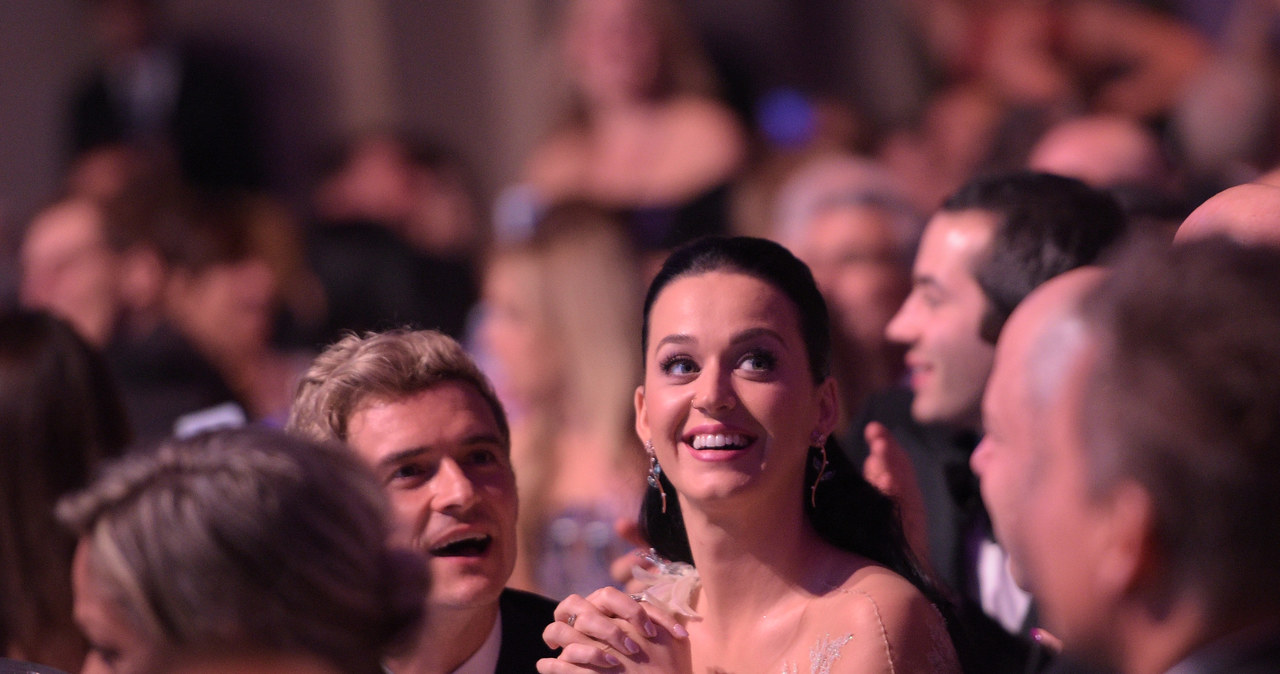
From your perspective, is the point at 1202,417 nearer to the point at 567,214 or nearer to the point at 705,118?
the point at 567,214

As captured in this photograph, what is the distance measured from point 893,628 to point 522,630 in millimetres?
712

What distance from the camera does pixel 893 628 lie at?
207 centimetres

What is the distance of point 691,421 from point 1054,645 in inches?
27.3

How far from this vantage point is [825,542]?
2.31 meters

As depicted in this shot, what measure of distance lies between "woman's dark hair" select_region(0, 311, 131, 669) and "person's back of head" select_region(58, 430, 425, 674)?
3.98 feet

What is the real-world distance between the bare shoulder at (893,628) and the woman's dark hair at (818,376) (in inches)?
5.4

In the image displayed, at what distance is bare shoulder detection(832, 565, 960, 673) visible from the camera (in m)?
2.06

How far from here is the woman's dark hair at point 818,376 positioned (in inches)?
89.0

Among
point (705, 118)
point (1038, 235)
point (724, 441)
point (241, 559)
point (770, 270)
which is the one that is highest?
point (705, 118)

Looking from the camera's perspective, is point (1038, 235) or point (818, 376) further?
point (1038, 235)

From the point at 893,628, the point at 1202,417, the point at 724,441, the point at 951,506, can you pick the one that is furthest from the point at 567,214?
the point at 1202,417

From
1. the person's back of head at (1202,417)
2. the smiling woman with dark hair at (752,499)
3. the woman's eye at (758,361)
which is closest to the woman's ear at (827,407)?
the smiling woman with dark hair at (752,499)

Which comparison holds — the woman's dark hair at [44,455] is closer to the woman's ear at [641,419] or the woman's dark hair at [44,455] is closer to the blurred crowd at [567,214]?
the blurred crowd at [567,214]

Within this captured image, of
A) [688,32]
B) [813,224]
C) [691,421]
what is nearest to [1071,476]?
[691,421]
